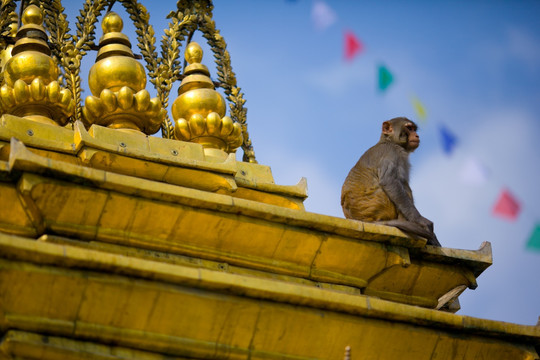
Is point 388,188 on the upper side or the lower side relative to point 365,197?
upper

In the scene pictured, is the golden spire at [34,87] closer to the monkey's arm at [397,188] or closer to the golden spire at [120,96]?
the golden spire at [120,96]

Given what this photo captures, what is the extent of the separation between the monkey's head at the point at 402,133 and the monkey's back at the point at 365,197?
0.76 metres

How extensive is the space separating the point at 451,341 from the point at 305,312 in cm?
185

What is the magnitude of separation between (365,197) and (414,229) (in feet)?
3.88

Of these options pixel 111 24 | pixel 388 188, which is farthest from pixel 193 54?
pixel 388 188

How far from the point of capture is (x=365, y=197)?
A: 1496 cm

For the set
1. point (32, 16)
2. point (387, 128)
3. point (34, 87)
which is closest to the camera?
point (34, 87)

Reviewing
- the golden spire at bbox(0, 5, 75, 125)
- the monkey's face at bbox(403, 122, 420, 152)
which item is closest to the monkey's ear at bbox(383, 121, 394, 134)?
the monkey's face at bbox(403, 122, 420, 152)

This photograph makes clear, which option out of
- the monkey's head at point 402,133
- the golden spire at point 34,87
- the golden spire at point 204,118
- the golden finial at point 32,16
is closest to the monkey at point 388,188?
the monkey's head at point 402,133

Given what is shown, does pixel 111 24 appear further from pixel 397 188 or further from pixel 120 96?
pixel 397 188

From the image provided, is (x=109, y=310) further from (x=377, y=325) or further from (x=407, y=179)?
(x=407, y=179)

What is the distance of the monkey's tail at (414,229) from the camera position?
13.9 m

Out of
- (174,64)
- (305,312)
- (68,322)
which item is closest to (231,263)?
(305,312)

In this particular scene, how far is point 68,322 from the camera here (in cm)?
1095
